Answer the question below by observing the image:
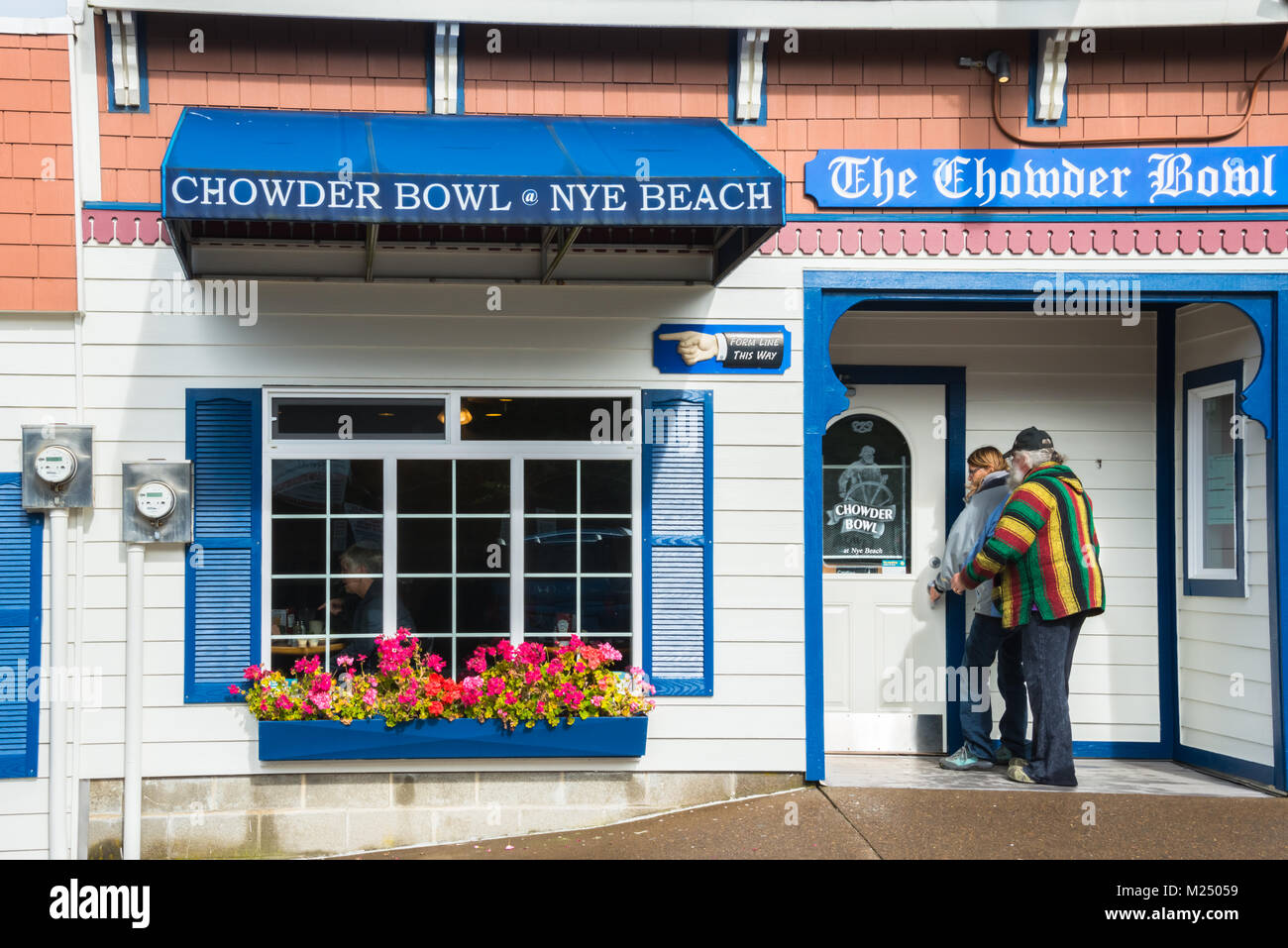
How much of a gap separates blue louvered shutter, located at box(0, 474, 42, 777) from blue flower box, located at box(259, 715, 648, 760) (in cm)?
124

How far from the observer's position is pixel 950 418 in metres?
7.38

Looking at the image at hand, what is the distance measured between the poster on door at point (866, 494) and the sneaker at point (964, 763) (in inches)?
46.9

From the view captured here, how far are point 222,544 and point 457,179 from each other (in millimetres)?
2361

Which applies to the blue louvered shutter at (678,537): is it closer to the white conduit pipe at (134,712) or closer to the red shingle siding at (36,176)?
the white conduit pipe at (134,712)

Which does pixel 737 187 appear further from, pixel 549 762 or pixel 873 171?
pixel 549 762

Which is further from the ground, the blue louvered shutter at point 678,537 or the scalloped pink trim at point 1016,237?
the scalloped pink trim at point 1016,237

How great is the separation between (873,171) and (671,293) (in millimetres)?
1305

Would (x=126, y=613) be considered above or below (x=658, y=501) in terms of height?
below

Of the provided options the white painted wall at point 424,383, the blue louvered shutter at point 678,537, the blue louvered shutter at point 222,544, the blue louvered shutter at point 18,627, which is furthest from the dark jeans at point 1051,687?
the blue louvered shutter at point 18,627

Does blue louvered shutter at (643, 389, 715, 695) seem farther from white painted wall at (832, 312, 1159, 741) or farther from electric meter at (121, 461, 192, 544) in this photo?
electric meter at (121, 461, 192, 544)

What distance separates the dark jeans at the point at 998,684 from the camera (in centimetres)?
671
